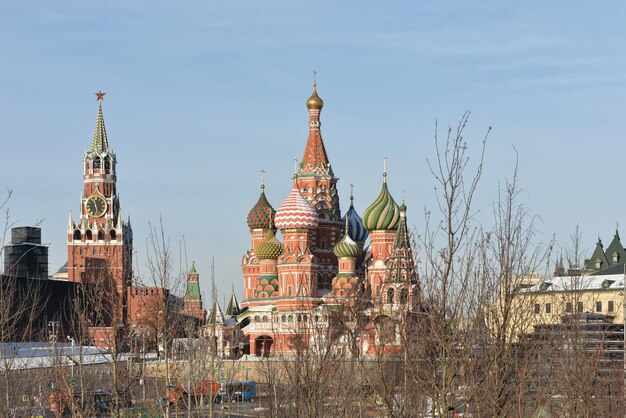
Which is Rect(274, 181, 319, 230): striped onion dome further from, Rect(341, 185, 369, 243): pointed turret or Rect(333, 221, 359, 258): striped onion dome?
Rect(341, 185, 369, 243): pointed turret

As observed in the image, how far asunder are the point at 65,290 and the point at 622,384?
2844 inches

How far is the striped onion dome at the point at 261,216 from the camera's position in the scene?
86.9m

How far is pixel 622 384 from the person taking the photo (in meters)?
31.2

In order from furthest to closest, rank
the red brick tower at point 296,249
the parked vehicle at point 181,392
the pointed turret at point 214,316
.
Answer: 1. the red brick tower at point 296,249
2. the pointed turret at point 214,316
3. the parked vehicle at point 181,392

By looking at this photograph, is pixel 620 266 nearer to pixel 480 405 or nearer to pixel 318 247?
pixel 318 247

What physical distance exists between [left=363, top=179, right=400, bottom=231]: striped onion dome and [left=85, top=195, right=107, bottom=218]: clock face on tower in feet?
130

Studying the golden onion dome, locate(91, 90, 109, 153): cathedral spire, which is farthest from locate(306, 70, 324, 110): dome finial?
locate(91, 90, 109, 153): cathedral spire

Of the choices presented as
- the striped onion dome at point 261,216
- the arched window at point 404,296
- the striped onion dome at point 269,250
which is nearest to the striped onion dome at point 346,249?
the striped onion dome at point 269,250

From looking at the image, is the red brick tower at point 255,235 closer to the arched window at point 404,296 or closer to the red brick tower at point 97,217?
the red brick tower at point 97,217

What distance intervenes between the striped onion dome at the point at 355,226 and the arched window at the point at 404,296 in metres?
66.7

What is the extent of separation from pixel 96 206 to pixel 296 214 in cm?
3800

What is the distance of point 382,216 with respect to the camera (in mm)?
77750

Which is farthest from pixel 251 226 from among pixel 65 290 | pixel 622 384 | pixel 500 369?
pixel 500 369

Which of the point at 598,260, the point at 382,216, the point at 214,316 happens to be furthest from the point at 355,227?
the point at 214,316
